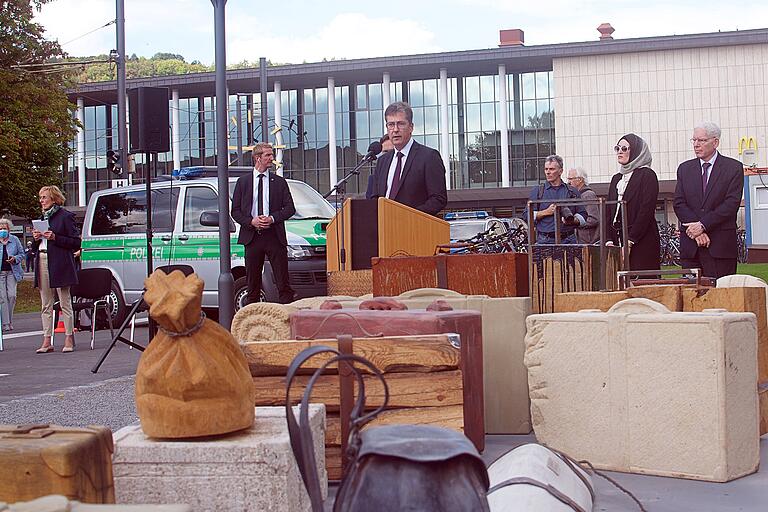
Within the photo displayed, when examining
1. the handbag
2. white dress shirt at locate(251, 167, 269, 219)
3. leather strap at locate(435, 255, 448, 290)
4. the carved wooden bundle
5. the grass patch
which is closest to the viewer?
the handbag

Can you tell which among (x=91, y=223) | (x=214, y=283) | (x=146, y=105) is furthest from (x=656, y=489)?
(x=91, y=223)

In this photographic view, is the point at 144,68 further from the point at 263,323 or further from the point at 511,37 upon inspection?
the point at 263,323

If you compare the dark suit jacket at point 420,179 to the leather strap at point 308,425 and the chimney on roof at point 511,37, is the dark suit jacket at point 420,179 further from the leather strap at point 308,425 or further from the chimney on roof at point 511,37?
the chimney on roof at point 511,37

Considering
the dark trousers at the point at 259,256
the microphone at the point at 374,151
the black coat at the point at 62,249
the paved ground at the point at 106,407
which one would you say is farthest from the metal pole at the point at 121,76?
the microphone at the point at 374,151

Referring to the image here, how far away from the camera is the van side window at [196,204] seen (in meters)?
14.1

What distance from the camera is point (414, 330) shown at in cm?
440

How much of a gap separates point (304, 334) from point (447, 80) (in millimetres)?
45770

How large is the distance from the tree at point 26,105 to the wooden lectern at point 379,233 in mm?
26783

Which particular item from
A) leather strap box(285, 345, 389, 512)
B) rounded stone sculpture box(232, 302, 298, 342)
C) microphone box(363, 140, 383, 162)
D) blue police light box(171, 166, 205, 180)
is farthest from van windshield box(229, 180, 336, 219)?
leather strap box(285, 345, 389, 512)

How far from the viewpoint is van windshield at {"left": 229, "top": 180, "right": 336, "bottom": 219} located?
13797mm

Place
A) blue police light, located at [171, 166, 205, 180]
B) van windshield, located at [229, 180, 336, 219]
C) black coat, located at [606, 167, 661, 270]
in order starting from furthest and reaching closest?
blue police light, located at [171, 166, 205, 180] → van windshield, located at [229, 180, 336, 219] → black coat, located at [606, 167, 661, 270]

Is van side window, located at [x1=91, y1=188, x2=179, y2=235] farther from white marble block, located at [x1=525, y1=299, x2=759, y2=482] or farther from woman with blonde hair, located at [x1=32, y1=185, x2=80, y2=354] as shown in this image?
white marble block, located at [x1=525, y1=299, x2=759, y2=482]

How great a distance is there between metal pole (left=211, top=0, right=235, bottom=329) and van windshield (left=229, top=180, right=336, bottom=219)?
10.1 ft

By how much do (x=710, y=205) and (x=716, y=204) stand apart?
42 millimetres
